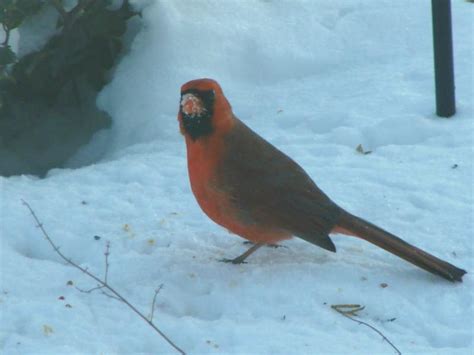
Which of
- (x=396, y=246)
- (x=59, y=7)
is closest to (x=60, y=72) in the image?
(x=59, y=7)

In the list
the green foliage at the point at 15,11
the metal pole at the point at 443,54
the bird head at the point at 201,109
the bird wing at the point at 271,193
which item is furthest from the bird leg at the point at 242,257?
the green foliage at the point at 15,11

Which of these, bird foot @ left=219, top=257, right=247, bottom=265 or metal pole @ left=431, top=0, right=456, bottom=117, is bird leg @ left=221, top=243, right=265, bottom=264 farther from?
metal pole @ left=431, top=0, right=456, bottom=117

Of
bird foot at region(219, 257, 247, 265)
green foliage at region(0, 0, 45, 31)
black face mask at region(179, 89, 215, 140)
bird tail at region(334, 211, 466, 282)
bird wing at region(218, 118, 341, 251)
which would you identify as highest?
green foliage at region(0, 0, 45, 31)

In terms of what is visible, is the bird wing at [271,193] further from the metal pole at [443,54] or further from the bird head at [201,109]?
the metal pole at [443,54]

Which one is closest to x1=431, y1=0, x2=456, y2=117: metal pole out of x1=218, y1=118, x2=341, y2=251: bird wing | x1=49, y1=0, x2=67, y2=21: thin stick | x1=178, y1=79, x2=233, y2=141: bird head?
x1=218, y1=118, x2=341, y2=251: bird wing

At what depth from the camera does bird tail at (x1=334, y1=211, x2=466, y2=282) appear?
3.73 meters

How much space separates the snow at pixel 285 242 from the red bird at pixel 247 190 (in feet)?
0.48

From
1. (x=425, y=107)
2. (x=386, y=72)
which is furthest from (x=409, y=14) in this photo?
(x=425, y=107)

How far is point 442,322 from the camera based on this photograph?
351 cm

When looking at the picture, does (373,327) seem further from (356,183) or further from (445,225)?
Answer: (356,183)

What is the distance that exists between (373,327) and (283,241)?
0.92 metres

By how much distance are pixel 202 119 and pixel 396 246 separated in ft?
2.99

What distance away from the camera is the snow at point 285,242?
11.3 ft

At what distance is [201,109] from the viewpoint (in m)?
3.95
